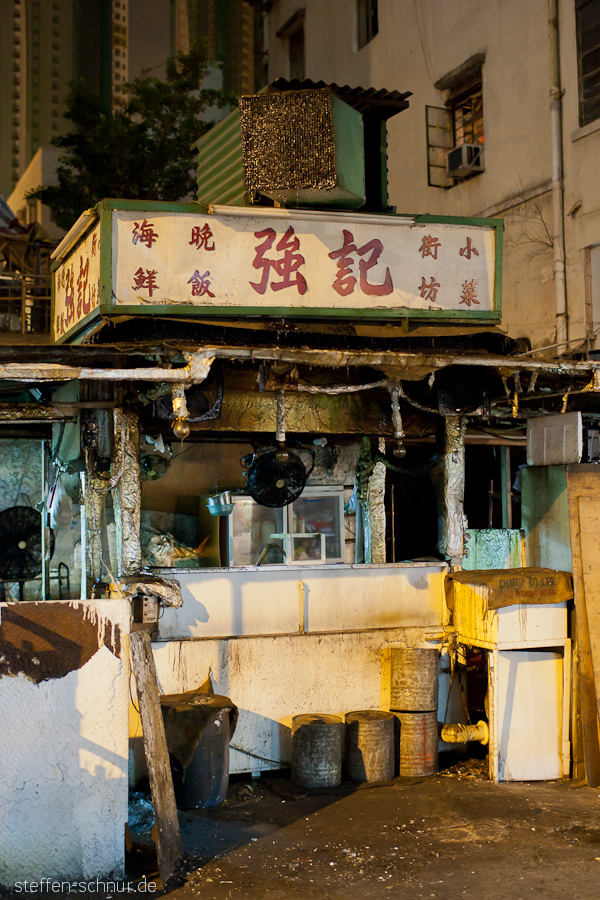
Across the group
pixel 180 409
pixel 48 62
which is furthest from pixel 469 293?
pixel 48 62

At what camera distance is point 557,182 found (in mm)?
13766

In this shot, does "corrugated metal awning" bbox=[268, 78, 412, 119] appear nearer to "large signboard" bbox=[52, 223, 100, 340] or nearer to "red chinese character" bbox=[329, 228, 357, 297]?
"red chinese character" bbox=[329, 228, 357, 297]

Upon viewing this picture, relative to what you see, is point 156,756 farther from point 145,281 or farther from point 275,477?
point 145,281

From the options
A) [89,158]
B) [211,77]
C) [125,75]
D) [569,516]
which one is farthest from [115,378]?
[125,75]

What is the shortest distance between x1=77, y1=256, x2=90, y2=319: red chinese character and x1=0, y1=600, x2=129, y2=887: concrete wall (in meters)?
3.78

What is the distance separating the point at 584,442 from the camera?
8922 mm

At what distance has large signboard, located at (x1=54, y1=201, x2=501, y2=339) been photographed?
25.9 feet

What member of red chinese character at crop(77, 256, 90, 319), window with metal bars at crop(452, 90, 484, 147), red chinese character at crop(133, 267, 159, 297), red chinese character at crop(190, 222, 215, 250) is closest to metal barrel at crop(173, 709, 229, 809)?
red chinese character at crop(133, 267, 159, 297)

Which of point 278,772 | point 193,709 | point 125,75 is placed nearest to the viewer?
point 193,709

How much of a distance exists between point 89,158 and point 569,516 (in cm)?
1596

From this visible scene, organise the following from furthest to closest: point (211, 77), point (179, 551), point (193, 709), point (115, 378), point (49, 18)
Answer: point (49, 18), point (211, 77), point (179, 551), point (193, 709), point (115, 378)

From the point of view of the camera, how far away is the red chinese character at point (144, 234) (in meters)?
7.89

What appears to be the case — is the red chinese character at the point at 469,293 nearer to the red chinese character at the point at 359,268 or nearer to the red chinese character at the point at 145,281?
the red chinese character at the point at 359,268

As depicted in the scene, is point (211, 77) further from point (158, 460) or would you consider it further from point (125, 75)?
point (125, 75)
